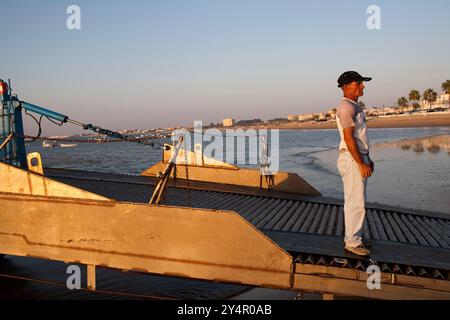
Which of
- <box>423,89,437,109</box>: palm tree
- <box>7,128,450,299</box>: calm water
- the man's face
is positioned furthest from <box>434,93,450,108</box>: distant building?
the man's face

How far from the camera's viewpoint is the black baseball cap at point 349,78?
424cm

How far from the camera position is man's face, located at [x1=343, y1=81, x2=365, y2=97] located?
427 cm

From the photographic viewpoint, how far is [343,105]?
13.6ft

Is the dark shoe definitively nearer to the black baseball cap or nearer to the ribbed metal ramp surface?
the ribbed metal ramp surface

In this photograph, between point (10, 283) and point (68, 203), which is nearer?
point (68, 203)

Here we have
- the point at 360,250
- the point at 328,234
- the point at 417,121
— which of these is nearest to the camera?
the point at 360,250

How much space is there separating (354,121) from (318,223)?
103 inches

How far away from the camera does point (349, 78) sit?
4266 mm

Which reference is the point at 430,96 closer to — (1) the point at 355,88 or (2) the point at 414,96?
(2) the point at 414,96

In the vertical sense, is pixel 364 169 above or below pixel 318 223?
above

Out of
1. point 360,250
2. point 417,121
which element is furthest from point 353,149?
point 417,121
